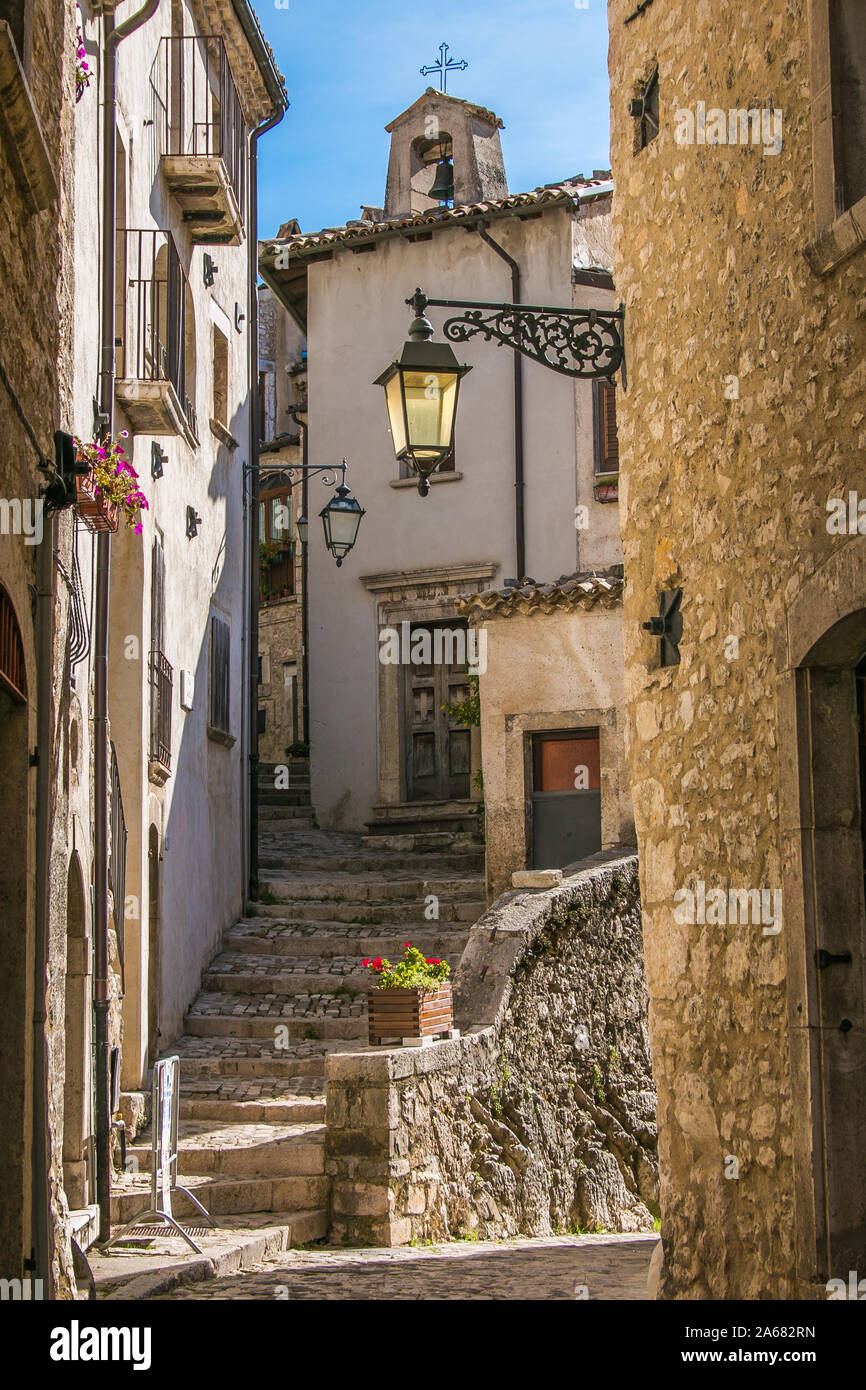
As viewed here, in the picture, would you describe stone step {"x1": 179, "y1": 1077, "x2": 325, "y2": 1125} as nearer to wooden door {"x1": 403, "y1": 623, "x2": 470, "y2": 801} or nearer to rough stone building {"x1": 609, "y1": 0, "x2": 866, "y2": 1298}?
rough stone building {"x1": 609, "y1": 0, "x2": 866, "y2": 1298}

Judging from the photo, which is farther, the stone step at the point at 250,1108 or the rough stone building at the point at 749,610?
the stone step at the point at 250,1108

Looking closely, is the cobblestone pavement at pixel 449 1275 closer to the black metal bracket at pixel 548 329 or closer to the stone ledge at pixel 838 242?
the black metal bracket at pixel 548 329

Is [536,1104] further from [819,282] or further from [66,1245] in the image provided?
[819,282]

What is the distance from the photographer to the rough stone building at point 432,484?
19.4 m

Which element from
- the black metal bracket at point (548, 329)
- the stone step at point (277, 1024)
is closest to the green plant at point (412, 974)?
the stone step at point (277, 1024)

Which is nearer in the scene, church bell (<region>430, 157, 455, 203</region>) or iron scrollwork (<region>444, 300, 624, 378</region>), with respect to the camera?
iron scrollwork (<region>444, 300, 624, 378</region>)

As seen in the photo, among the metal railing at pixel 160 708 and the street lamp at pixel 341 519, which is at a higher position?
the street lamp at pixel 341 519

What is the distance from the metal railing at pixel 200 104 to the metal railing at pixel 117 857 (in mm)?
5392

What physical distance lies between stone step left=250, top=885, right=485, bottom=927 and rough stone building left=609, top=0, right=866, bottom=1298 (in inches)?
321

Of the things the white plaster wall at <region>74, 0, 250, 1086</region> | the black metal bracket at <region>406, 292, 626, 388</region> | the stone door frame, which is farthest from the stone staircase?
the black metal bracket at <region>406, 292, 626, 388</region>

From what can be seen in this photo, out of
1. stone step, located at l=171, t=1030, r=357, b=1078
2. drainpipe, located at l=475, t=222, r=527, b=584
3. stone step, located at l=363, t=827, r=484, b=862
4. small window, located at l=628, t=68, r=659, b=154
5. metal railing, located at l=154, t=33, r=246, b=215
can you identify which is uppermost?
metal railing, located at l=154, t=33, r=246, b=215

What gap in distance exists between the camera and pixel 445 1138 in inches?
412

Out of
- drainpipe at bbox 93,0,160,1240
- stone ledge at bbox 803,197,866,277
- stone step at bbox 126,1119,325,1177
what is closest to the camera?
stone ledge at bbox 803,197,866,277

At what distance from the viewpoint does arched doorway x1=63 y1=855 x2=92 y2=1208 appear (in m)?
9.34
